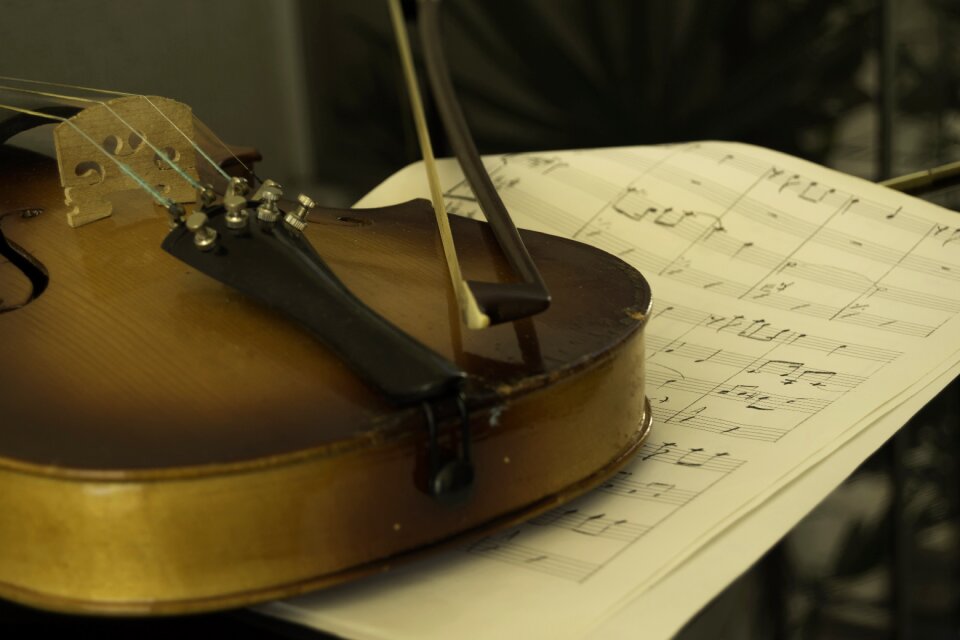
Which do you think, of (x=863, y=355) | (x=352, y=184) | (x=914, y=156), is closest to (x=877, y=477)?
(x=863, y=355)

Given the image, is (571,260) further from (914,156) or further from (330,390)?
(914,156)

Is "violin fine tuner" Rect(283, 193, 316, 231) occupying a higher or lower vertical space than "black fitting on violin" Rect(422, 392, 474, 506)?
higher

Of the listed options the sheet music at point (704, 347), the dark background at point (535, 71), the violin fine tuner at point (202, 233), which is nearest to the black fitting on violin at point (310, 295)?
the violin fine tuner at point (202, 233)

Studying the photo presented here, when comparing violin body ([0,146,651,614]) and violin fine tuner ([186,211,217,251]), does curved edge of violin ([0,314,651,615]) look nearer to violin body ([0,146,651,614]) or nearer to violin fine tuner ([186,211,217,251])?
violin body ([0,146,651,614])

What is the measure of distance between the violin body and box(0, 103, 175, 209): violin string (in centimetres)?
5

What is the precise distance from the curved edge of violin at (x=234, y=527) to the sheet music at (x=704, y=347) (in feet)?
0.16

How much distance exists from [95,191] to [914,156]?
Result: 3.36 ft

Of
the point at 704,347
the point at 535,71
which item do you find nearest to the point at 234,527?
the point at 704,347

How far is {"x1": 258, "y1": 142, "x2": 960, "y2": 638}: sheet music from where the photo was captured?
63 cm

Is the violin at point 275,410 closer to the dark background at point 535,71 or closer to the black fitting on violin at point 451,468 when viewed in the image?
the black fitting on violin at point 451,468

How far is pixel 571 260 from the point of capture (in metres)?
0.77

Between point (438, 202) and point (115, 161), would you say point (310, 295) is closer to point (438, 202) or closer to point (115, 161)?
point (438, 202)

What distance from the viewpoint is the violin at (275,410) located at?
55 cm

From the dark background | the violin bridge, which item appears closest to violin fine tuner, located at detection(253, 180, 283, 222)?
the violin bridge
